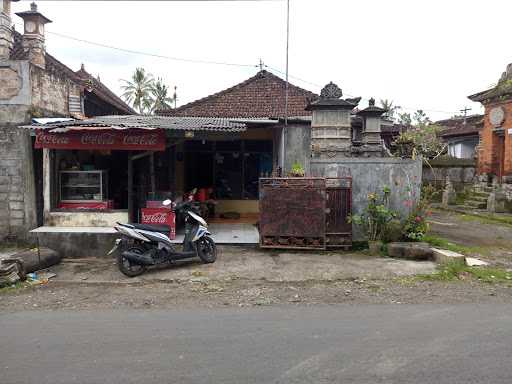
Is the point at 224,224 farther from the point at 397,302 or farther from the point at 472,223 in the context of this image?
the point at 472,223

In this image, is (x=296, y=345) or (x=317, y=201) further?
(x=317, y=201)

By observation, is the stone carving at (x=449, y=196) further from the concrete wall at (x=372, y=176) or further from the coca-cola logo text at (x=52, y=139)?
the coca-cola logo text at (x=52, y=139)

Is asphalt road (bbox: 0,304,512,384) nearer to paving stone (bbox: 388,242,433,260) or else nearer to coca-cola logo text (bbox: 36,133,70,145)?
paving stone (bbox: 388,242,433,260)

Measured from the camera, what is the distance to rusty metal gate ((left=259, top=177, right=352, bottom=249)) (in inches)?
335

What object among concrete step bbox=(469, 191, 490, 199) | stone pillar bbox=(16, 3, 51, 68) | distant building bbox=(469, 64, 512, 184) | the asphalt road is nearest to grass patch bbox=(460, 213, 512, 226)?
distant building bbox=(469, 64, 512, 184)

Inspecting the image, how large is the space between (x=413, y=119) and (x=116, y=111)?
25401mm

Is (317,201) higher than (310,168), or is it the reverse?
(310,168)

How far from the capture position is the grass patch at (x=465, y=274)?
22.1 ft

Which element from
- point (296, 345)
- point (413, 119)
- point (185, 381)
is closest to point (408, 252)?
point (296, 345)

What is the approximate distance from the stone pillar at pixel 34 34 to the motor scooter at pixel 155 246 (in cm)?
718

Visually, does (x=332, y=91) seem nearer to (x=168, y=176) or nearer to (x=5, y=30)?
(x=168, y=176)

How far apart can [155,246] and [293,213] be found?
289 centimetres

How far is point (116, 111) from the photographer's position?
1722cm

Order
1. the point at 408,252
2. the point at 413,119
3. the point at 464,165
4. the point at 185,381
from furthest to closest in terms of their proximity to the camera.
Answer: the point at 413,119
the point at 464,165
the point at 408,252
the point at 185,381
